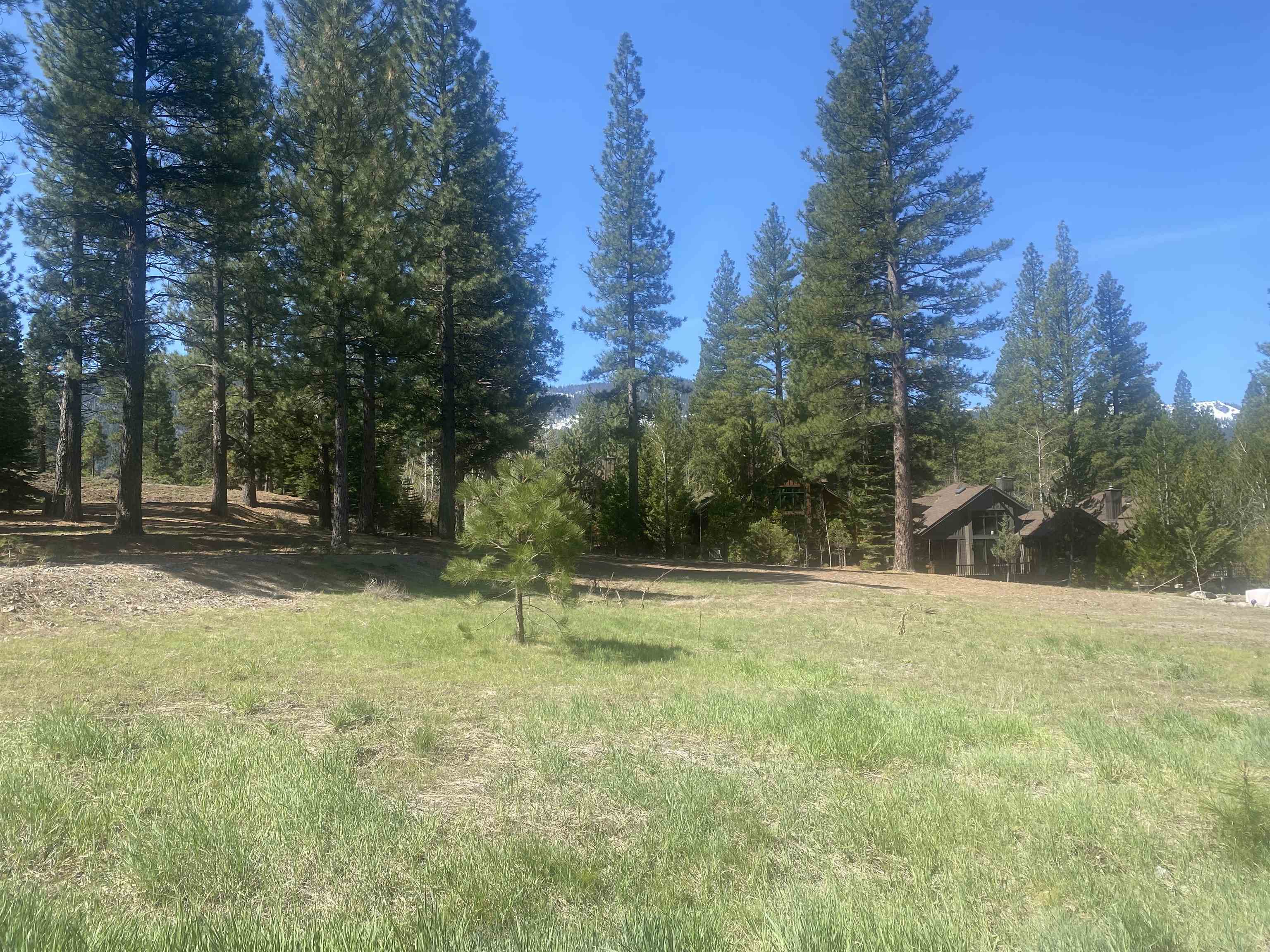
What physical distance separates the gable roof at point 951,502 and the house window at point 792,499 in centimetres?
658

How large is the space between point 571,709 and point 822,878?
136 inches

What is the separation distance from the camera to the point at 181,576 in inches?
497

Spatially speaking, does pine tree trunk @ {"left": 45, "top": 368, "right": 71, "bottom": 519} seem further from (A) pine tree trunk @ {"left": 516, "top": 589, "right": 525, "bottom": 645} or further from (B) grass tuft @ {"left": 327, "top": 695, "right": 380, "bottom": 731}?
(B) grass tuft @ {"left": 327, "top": 695, "right": 380, "bottom": 731}

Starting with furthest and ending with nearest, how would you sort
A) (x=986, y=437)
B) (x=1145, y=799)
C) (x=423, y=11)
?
(x=986, y=437) < (x=423, y=11) < (x=1145, y=799)

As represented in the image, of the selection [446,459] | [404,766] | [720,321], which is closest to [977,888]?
[404,766]

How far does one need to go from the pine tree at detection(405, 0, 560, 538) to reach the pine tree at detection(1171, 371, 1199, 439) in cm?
4064

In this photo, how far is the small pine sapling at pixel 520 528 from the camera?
31.7 feet

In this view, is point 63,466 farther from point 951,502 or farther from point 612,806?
point 951,502

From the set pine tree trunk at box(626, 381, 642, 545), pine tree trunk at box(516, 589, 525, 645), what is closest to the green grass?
pine tree trunk at box(516, 589, 525, 645)

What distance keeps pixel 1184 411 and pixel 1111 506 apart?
15.5 m

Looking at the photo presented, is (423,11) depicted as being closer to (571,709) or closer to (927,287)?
(927,287)

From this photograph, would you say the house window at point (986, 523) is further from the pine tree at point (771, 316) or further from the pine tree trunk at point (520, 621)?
the pine tree trunk at point (520, 621)

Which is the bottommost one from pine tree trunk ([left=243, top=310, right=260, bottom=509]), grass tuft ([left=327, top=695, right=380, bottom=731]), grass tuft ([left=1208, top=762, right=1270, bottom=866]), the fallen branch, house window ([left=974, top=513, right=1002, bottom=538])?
the fallen branch

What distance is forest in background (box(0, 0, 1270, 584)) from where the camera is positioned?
1505 centimetres
